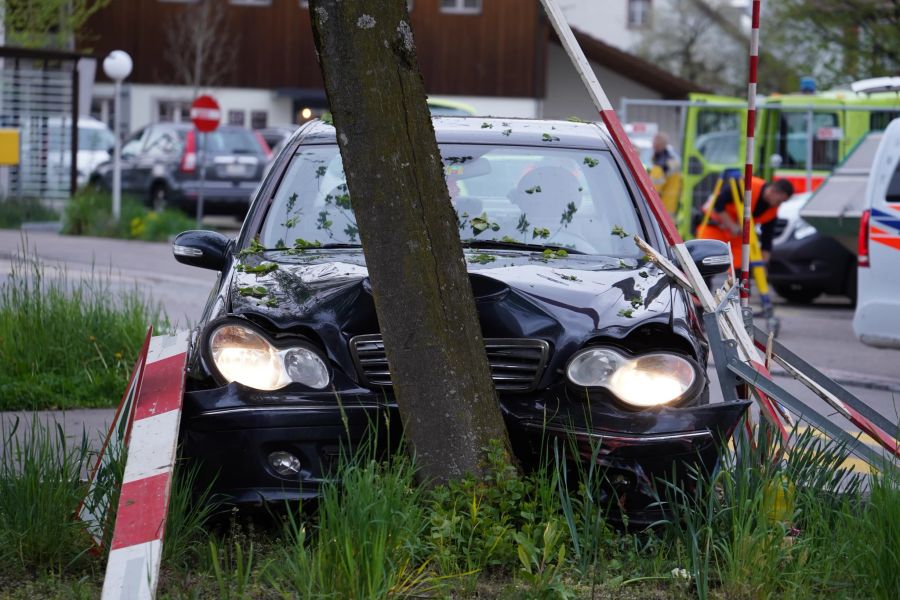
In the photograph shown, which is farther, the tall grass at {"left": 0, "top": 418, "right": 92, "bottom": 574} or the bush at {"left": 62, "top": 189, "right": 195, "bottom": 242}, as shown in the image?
the bush at {"left": 62, "top": 189, "right": 195, "bottom": 242}

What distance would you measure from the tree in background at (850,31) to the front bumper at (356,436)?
22464 mm

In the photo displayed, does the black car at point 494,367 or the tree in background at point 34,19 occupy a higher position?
the tree in background at point 34,19

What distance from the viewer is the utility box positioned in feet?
62.8

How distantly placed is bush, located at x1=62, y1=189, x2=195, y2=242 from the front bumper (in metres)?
16.3

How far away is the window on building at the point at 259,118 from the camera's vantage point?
45.0 m

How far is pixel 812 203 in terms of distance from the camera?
13453mm

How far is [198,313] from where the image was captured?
11.6m

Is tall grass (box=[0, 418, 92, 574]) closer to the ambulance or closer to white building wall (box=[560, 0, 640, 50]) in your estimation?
the ambulance

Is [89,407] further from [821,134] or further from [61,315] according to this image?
[821,134]

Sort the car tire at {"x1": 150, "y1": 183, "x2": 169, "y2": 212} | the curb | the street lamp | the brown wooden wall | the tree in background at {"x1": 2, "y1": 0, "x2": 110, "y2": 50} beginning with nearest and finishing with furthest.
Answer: the curb < the street lamp < the tree in background at {"x1": 2, "y1": 0, "x2": 110, "y2": 50} < the car tire at {"x1": 150, "y1": 183, "x2": 169, "y2": 212} < the brown wooden wall

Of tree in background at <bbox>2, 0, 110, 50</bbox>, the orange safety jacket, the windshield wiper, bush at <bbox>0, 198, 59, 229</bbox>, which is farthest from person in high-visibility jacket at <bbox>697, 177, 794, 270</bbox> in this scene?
tree in background at <bbox>2, 0, 110, 50</bbox>

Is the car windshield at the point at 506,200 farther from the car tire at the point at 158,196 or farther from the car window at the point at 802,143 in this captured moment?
the car tire at the point at 158,196

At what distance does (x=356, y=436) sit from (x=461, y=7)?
4231 centimetres

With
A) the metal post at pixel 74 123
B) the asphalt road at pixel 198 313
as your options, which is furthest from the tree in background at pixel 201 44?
the asphalt road at pixel 198 313
